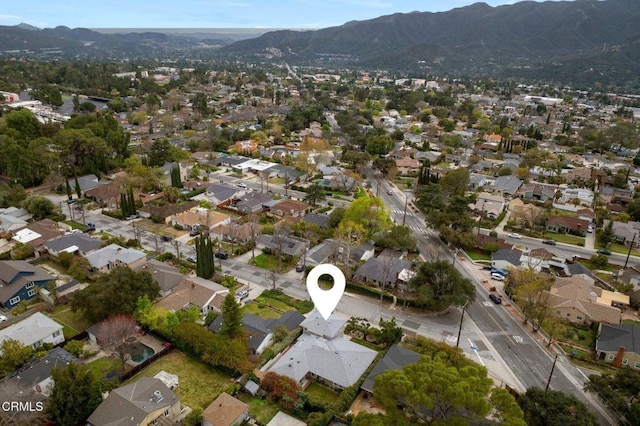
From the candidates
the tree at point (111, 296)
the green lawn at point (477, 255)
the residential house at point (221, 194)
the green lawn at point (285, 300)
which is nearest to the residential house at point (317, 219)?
the residential house at point (221, 194)

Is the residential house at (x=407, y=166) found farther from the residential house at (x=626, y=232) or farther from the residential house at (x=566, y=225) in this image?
the residential house at (x=626, y=232)

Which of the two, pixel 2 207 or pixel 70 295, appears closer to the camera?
pixel 70 295

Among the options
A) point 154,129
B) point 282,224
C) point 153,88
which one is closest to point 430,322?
point 282,224

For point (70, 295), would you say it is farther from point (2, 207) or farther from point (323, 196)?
point (323, 196)

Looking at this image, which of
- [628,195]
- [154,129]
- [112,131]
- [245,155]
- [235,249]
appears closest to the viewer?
[235,249]

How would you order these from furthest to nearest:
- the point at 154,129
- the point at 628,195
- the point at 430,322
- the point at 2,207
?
the point at 154,129
the point at 628,195
the point at 2,207
the point at 430,322

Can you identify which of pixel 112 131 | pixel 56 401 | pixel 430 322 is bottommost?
pixel 430 322

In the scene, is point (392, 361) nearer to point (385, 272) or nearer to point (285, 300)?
point (385, 272)
